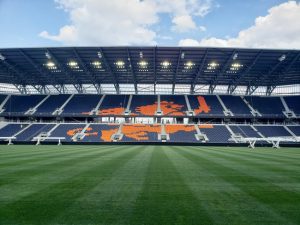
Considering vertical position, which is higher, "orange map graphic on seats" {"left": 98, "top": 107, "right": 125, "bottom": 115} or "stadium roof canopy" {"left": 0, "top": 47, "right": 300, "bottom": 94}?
"stadium roof canopy" {"left": 0, "top": 47, "right": 300, "bottom": 94}

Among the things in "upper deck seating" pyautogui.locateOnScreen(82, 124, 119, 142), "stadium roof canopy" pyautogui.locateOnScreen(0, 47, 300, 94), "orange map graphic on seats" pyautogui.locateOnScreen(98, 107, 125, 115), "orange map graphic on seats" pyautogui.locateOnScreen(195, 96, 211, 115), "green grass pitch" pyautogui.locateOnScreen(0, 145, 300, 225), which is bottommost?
"green grass pitch" pyautogui.locateOnScreen(0, 145, 300, 225)

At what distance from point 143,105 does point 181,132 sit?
12.2m

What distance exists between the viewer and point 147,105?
173ft

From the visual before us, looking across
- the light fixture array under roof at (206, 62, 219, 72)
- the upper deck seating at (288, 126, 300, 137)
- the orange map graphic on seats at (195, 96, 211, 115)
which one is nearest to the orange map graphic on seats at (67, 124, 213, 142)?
the orange map graphic on seats at (195, 96, 211, 115)

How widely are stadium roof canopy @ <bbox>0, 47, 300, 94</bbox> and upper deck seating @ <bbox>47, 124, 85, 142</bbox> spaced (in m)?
10.6

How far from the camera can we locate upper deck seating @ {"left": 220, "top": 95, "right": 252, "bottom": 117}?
49.3 meters

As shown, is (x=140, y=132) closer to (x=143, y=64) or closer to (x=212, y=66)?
(x=143, y=64)

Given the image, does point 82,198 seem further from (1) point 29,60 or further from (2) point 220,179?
(1) point 29,60

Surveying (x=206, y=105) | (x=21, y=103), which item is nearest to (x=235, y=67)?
(x=206, y=105)

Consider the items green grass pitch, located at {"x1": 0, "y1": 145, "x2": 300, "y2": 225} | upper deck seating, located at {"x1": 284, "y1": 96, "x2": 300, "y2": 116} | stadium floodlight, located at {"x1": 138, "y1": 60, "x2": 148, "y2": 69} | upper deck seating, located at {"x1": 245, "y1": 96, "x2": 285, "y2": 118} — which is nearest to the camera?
green grass pitch, located at {"x1": 0, "y1": 145, "x2": 300, "y2": 225}

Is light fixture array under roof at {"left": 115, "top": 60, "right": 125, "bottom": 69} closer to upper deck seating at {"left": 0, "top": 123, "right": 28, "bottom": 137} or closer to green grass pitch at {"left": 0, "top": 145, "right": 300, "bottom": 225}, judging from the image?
upper deck seating at {"left": 0, "top": 123, "right": 28, "bottom": 137}

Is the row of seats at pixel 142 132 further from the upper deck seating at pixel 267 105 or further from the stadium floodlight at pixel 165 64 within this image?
the stadium floodlight at pixel 165 64

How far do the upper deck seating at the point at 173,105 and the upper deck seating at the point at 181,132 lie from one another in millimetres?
3094

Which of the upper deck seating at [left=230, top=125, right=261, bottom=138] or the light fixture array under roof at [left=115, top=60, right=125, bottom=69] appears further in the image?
the upper deck seating at [left=230, top=125, right=261, bottom=138]
